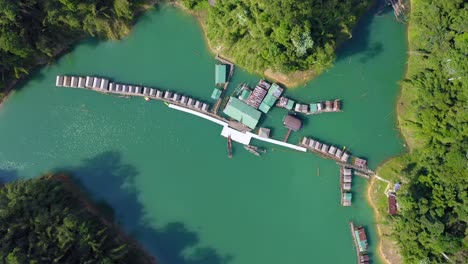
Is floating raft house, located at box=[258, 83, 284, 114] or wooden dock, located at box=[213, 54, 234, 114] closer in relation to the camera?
floating raft house, located at box=[258, 83, 284, 114]

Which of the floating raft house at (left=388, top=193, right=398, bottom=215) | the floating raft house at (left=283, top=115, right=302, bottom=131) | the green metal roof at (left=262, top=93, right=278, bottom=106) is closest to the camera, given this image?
the floating raft house at (left=388, top=193, right=398, bottom=215)

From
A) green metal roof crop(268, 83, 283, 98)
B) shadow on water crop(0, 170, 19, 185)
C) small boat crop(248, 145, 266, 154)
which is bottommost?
shadow on water crop(0, 170, 19, 185)

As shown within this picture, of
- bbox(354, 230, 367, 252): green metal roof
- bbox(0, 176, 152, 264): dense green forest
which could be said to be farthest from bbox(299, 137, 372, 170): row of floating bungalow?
bbox(0, 176, 152, 264): dense green forest

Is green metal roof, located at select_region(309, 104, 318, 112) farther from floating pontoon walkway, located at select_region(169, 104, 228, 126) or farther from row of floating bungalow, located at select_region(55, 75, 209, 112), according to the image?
row of floating bungalow, located at select_region(55, 75, 209, 112)

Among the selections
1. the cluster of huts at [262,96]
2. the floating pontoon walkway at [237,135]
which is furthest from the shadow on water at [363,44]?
→ the floating pontoon walkway at [237,135]

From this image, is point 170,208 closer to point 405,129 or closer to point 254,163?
point 254,163

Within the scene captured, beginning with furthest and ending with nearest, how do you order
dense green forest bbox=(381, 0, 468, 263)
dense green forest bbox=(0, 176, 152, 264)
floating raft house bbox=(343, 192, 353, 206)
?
floating raft house bbox=(343, 192, 353, 206) < dense green forest bbox=(381, 0, 468, 263) < dense green forest bbox=(0, 176, 152, 264)

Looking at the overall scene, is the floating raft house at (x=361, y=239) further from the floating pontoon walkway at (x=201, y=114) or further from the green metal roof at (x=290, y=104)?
the floating pontoon walkway at (x=201, y=114)
